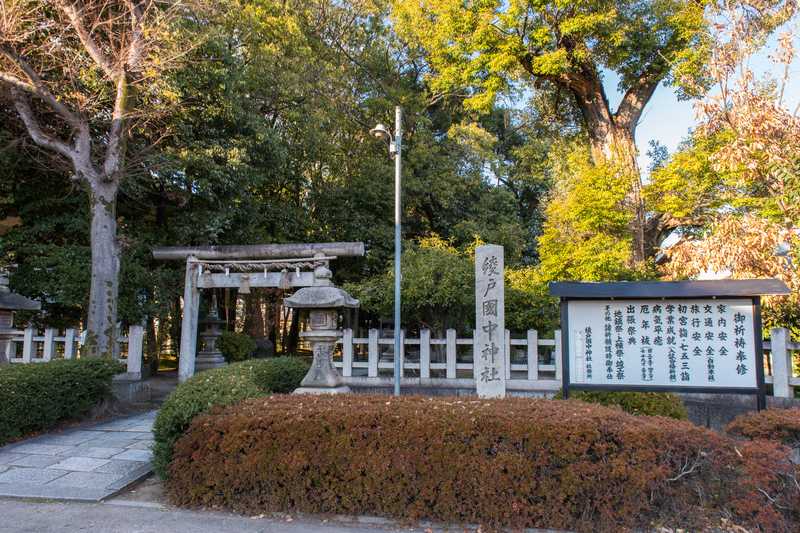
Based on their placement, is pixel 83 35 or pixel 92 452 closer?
pixel 92 452

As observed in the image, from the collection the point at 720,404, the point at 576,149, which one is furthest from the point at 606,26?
the point at 720,404

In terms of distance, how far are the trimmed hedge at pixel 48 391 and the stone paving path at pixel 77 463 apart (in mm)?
275

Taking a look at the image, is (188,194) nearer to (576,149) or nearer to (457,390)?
(457,390)

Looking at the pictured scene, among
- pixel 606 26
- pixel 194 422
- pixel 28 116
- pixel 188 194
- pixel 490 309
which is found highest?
pixel 606 26

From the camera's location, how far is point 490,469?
397 centimetres

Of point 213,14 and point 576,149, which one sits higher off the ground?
point 213,14

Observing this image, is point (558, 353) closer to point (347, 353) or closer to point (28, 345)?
point (347, 353)

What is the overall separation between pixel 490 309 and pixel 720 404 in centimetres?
420

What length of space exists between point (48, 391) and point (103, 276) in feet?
8.52

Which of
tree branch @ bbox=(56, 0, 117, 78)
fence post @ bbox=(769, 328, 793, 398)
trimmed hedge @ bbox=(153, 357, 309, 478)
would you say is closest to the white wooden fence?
fence post @ bbox=(769, 328, 793, 398)

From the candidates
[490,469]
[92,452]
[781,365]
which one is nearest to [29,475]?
[92,452]

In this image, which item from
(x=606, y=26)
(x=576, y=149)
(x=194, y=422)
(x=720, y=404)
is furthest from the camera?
(x=576, y=149)

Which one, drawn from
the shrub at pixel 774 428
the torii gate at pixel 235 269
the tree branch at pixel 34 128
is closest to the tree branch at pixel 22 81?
the tree branch at pixel 34 128

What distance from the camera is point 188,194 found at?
37.7 ft
